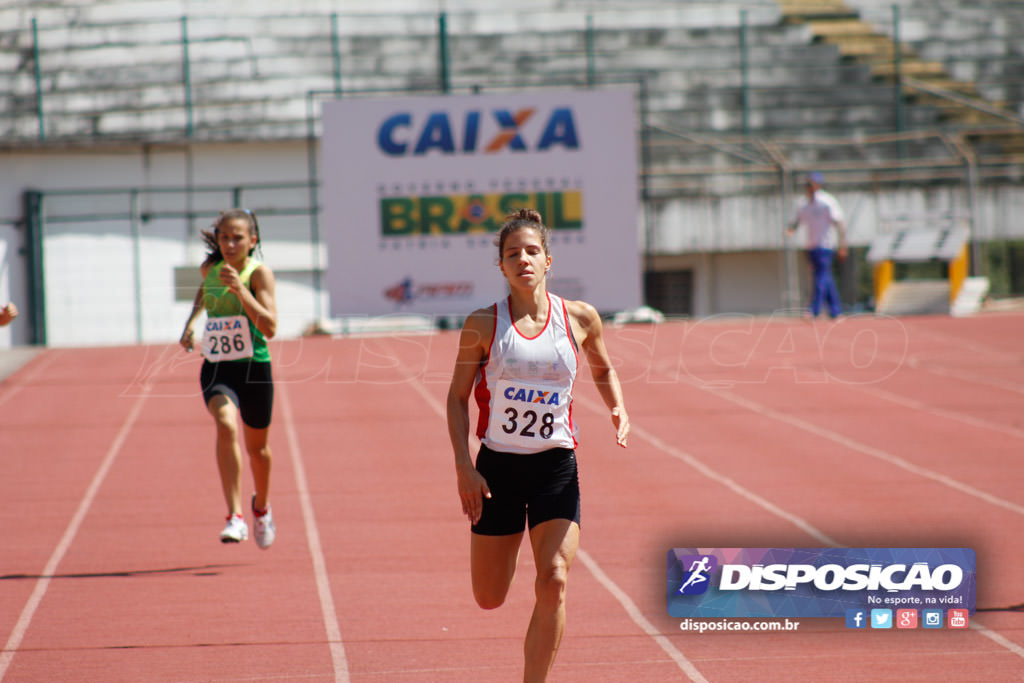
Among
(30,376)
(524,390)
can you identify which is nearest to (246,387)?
(524,390)

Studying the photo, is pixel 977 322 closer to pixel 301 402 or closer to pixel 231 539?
pixel 301 402

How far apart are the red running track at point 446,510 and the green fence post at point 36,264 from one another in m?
4.86

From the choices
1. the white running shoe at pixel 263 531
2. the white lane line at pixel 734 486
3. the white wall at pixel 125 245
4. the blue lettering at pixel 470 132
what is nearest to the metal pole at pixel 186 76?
the white wall at pixel 125 245

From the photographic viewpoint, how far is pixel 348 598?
21.1 ft

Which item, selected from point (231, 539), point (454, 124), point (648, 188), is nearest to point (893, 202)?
point (648, 188)

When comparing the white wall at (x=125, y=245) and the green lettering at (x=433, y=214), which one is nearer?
the green lettering at (x=433, y=214)

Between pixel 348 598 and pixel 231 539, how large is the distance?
3.38ft

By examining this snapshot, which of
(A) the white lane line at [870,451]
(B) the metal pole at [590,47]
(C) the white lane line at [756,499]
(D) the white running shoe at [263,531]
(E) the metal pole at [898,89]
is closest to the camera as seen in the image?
(C) the white lane line at [756,499]

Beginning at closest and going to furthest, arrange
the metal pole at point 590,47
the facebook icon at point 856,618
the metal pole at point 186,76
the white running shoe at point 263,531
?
the facebook icon at point 856,618 < the white running shoe at point 263,531 < the metal pole at point 186,76 < the metal pole at point 590,47

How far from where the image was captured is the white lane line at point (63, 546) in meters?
5.67

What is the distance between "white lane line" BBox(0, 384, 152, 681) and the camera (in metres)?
5.67

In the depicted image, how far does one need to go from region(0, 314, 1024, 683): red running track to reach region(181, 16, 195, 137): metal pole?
7.97 m

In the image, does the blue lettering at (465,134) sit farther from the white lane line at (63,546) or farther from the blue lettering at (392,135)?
the white lane line at (63,546)

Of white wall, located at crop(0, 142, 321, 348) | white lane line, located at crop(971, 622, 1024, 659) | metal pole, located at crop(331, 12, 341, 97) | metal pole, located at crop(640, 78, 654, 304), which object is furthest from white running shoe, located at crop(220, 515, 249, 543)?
metal pole, located at crop(331, 12, 341, 97)
